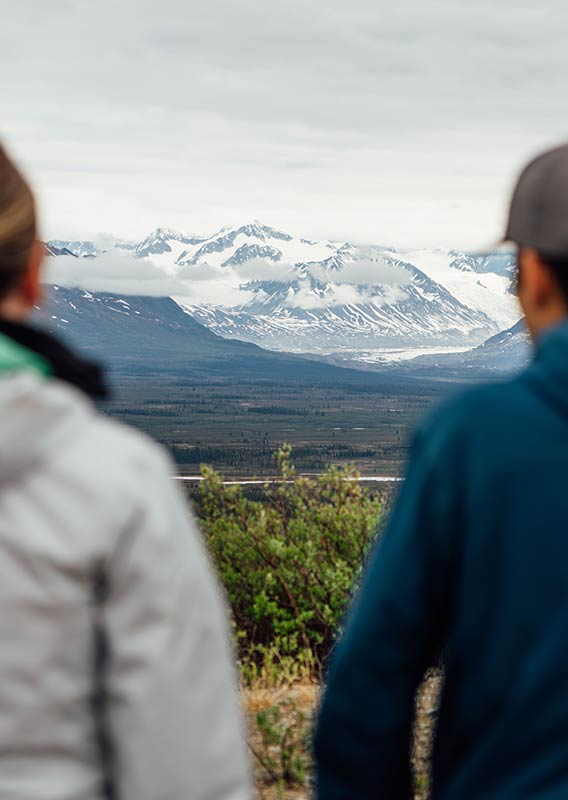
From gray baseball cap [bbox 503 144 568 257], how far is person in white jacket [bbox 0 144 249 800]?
91 cm

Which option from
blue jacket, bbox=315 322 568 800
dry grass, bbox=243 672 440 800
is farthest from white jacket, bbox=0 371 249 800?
dry grass, bbox=243 672 440 800

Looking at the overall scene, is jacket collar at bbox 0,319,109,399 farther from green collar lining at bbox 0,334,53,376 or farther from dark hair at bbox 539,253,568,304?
dark hair at bbox 539,253,568,304

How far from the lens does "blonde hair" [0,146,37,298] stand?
2.09 m

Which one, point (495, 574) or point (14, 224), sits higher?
point (14, 224)

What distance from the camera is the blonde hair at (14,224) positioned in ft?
6.86

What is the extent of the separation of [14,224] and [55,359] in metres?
0.27

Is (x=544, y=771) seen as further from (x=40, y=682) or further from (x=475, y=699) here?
(x=40, y=682)

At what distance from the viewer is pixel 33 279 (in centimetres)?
222

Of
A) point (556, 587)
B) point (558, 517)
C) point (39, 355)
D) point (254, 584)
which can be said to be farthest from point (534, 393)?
point (254, 584)

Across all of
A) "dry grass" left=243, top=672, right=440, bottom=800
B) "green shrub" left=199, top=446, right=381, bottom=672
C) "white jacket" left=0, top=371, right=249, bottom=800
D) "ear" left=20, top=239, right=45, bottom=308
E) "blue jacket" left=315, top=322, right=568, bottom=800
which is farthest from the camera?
"green shrub" left=199, top=446, right=381, bottom=672

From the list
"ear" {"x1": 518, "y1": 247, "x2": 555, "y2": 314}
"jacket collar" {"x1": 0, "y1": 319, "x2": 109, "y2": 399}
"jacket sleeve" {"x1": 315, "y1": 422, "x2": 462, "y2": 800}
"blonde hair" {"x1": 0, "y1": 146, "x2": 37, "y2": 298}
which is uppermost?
"blonde hair" {"x1": 0, "y1": 146, "x2": 37, "y2": 298}

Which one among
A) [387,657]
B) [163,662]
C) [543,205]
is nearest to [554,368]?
[543,205]

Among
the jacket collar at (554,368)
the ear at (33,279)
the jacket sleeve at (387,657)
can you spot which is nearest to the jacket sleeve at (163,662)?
the jacket sleeve at (387,657)

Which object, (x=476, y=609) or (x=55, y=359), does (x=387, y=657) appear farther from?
(x=55, y=359)
